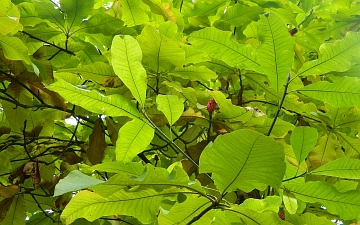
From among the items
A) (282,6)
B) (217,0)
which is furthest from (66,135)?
(282,6)

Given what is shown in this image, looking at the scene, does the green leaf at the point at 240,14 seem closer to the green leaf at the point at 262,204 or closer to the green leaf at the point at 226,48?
the green leaf at the point at 226,48

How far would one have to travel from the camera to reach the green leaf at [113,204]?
0.74m

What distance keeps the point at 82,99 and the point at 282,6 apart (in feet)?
2.44

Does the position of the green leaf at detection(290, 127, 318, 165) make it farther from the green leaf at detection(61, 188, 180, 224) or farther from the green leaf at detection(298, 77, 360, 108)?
the green leaf at detection(61, 188, 180, 224)

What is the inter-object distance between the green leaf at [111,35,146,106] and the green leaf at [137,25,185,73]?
0.20 metres

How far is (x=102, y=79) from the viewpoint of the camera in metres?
1.09

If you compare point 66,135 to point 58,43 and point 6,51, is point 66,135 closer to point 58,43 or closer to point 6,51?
point 58,43

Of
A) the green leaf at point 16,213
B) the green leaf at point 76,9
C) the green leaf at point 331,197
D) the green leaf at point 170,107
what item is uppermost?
the green leaf at point 76,9

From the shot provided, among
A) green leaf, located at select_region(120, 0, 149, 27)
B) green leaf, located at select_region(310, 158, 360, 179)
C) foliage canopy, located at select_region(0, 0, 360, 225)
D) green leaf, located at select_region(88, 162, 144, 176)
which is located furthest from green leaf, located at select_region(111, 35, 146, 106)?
green leaf, located at select_region(120, 0, 149, 27)

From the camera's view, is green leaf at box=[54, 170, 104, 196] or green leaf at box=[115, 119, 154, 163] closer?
green leaf at box=[54, 170, 104, 196]

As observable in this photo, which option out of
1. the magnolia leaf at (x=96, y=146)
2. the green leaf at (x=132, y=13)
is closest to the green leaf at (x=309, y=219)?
the magnolia leaf at (x=96, y=146)

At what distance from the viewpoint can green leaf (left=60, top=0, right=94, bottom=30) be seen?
1.13 m

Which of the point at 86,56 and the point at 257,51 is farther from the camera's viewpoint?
the point at 86,56

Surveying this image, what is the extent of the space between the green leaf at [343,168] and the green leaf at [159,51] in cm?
41
